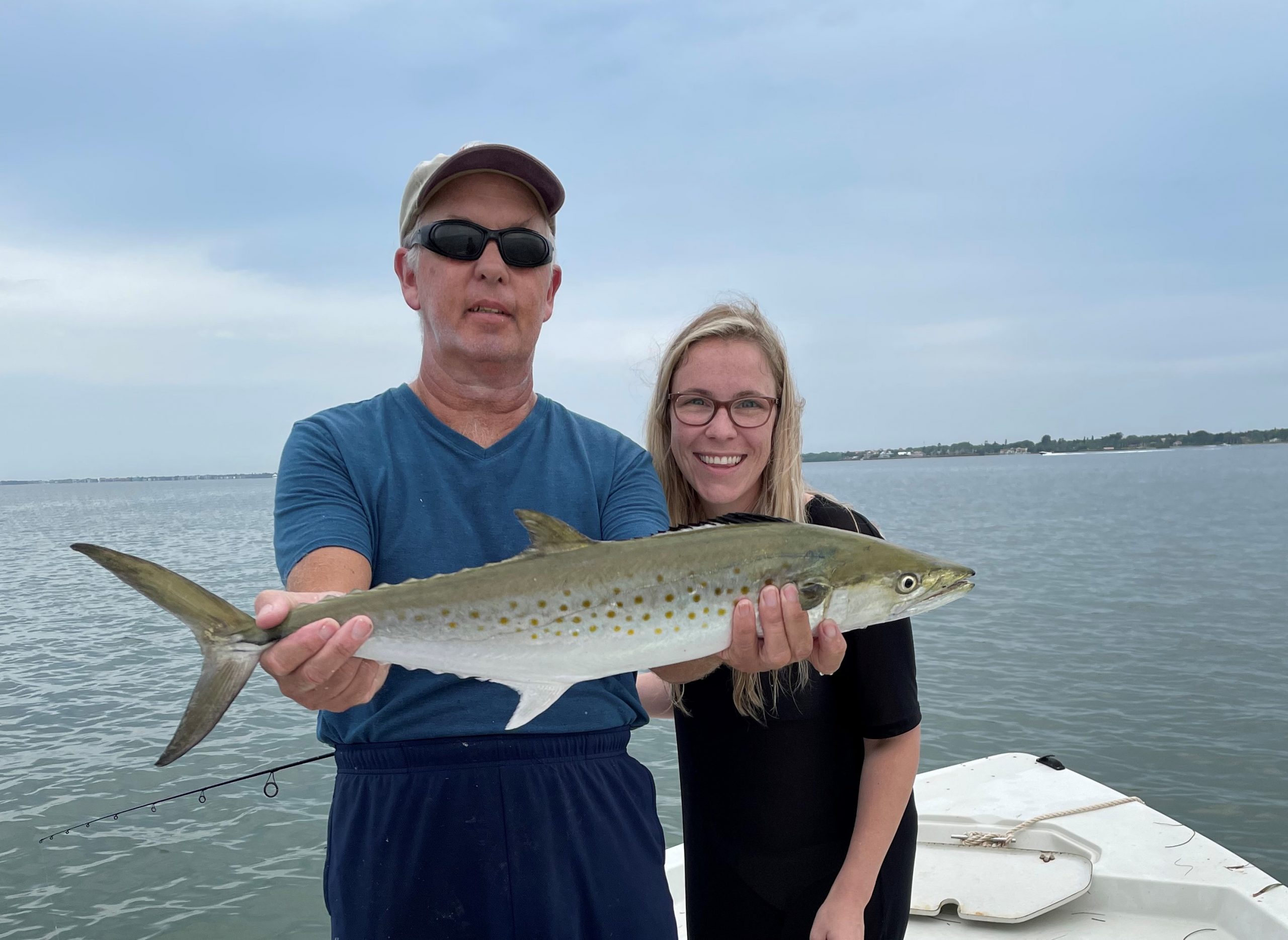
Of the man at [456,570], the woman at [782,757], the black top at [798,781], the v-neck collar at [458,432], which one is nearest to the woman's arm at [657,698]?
the woman at [782,757]

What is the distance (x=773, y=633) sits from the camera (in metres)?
3.12

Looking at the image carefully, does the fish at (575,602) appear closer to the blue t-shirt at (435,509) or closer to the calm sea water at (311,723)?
the blue t-shirt at (435,509)

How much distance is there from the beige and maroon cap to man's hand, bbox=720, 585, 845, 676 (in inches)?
68.2

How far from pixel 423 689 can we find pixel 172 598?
88 centimetres

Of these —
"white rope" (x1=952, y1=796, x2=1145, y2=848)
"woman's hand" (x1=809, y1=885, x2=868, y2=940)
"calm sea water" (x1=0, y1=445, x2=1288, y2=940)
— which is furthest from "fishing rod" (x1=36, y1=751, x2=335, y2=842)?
"white rope" (x1=952, y1=796, x2=1145, y2=848)

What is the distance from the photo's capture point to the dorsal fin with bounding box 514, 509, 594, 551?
2.92 metres

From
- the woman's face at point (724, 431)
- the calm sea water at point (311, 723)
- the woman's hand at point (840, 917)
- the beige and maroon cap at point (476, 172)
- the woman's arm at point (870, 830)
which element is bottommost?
the calm sea water at point (311, 723)

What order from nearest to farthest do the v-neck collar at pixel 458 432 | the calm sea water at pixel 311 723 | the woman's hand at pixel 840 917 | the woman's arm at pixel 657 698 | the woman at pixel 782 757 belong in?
1. the v-neck collar at pixel 458 432
2. the woman's hand at pixel 840 917
3. the woman at pixel 782 757
4. the woman's arm at pixel 657 698
5. the calm sea water at pixel 311 723

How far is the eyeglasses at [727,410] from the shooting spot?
3.94m

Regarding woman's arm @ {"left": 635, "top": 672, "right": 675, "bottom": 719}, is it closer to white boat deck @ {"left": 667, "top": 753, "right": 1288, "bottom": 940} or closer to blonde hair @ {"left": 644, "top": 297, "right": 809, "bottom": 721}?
blonde hair @ {"left": 644, "top": 297, "right": 809, "bottom": 721}

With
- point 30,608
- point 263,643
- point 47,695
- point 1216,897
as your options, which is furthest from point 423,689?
point 30,608

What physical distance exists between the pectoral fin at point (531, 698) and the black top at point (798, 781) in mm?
1110

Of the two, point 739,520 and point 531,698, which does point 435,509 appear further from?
point 739,520

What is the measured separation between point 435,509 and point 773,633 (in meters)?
1.29
